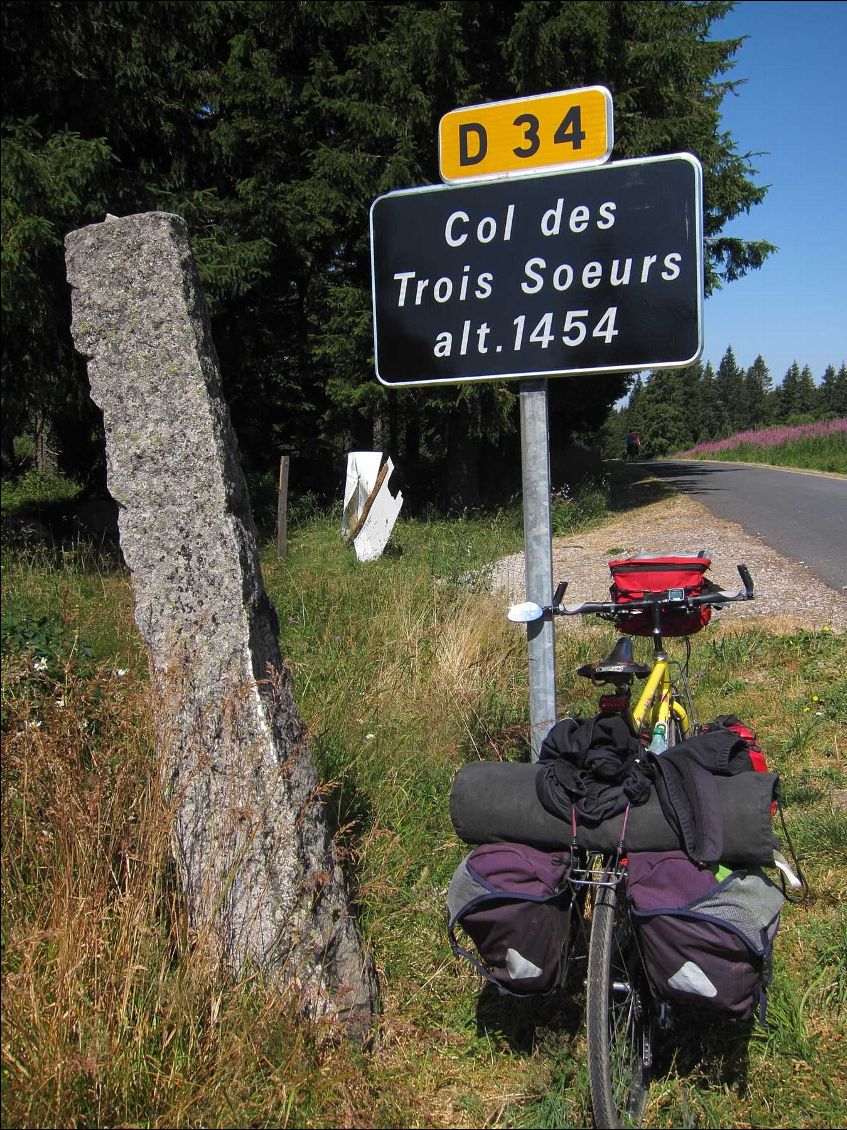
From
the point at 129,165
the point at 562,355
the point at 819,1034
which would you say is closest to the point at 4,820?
the point at 562,355

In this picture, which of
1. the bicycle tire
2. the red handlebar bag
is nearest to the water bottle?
the red handlebar bag

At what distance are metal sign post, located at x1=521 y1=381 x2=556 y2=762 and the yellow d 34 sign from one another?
0.68 m

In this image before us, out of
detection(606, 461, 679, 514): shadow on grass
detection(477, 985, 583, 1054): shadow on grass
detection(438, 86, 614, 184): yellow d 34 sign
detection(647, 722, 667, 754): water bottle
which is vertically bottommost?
detection(477, 985, 583, 1054): shadow on grass

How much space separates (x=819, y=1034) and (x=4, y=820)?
2.40 meters

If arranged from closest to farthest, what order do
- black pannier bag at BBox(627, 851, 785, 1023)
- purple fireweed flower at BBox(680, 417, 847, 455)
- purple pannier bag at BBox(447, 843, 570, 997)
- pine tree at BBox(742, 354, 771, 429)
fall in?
1. black pannier bag at BBox(627, 851, 785, 1023)
2. purple pannier bag at BBox(447, 843, 570, 997)
3. purple fireweed flower at BBox(680, 417, 847, 455)
4. pine tree at BBox(742, 354, 771, 429)

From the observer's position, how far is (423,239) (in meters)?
2.99

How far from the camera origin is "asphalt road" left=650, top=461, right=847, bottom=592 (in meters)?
10.5

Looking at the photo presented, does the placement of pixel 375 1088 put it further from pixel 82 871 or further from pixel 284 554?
pixel 284 554

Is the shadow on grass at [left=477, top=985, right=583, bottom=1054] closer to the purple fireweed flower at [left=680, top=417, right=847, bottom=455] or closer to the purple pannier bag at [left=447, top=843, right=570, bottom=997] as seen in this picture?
the purple pannier bag at [left=447, top=843, right=570, bottom=997]

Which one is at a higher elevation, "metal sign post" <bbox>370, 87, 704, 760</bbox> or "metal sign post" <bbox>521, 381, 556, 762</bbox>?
"metal sign post" <bbox>370, 87, 704, 760</bbox>

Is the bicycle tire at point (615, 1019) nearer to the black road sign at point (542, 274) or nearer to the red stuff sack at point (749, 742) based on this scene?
the red stuff sack at point (749, 742)

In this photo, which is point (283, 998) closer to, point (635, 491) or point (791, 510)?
point (791, 510)

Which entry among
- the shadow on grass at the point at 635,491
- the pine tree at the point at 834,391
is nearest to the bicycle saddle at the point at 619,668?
the shadow on grass at the point at 635,491

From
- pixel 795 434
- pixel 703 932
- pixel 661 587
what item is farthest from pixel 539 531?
pixel 795 434
